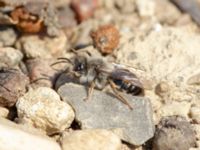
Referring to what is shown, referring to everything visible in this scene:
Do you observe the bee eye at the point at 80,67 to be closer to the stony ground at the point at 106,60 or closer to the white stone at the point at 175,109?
the stony ground at the point at 106,60

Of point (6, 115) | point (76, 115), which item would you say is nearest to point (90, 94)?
point (76, 115)

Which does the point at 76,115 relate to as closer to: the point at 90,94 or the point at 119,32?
the point at 90,94

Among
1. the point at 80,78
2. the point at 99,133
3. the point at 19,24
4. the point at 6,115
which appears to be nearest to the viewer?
the point at 99,133

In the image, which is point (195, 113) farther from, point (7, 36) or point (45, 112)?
point (7, 36)

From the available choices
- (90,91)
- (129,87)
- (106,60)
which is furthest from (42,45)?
(129,87)

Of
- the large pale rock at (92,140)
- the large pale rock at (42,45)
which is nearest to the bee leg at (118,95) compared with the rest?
the large pale rock at (92,140)

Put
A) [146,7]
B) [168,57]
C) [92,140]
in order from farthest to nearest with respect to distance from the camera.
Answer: [146,7], [168,57], [92,140]
